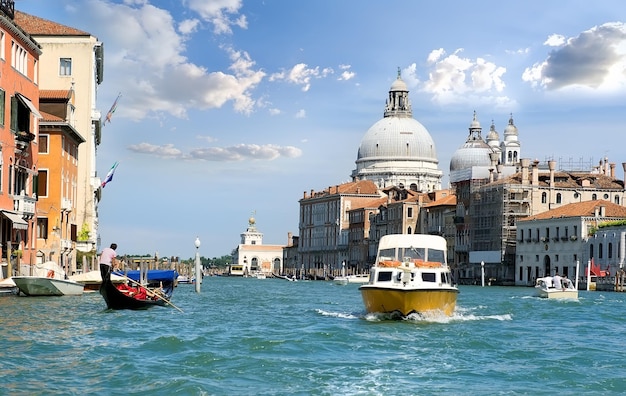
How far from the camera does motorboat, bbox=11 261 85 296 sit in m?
28.1

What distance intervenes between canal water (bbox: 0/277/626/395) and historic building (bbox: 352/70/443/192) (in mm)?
104964

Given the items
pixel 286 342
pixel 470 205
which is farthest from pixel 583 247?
pixel 286 342

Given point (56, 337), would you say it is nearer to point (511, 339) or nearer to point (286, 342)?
point (286, 342)

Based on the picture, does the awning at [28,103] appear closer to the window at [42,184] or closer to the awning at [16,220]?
the awning at [16,220]

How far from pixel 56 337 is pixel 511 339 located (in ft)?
24.5

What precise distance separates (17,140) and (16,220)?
260 cm

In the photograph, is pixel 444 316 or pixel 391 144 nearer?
pixel 444 316

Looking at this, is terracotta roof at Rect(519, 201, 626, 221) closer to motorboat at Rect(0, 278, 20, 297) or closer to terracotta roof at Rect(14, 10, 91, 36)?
terracotta roof at Rect(14, 10, 91, 36)

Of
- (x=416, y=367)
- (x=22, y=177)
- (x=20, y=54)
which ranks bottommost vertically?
(x=416, y=367)

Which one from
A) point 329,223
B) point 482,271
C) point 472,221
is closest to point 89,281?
point 482,271

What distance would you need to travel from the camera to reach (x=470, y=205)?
8431 cm

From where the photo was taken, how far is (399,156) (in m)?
130

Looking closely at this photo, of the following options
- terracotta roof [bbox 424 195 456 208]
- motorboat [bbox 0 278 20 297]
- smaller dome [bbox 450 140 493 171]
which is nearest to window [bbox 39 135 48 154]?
motorboat [bbox 0 278 20 297]

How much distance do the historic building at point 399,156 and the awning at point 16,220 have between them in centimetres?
9767
